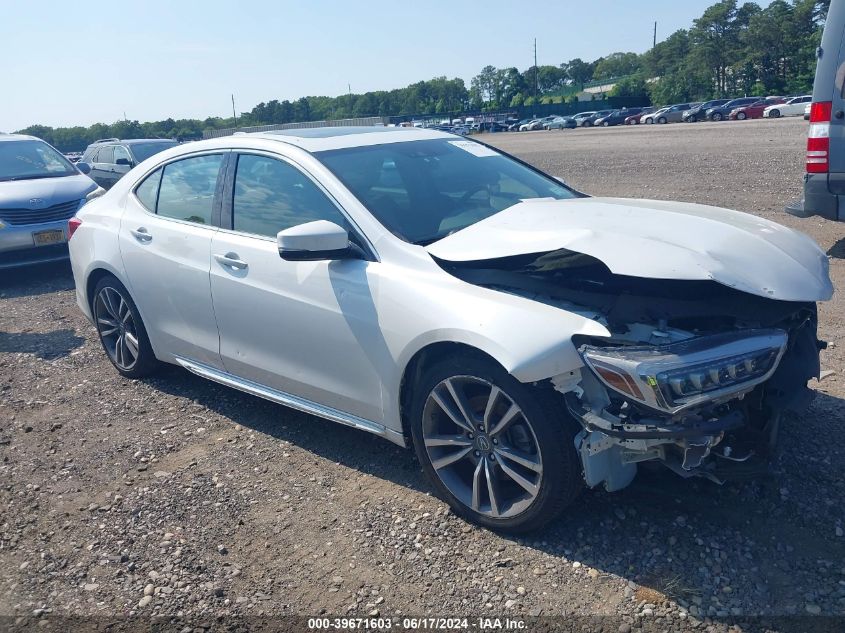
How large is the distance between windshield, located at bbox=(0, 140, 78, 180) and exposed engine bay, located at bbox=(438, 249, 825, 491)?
909 centimetres

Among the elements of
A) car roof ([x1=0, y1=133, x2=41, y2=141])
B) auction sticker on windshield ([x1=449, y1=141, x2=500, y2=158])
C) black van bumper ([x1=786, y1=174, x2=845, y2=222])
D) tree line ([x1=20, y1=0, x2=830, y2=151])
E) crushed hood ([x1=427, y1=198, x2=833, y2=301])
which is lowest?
black van bumper ([x1=786, y1=174, x2=845, y2=222])

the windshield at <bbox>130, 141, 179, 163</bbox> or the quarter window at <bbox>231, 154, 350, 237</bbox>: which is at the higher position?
the windshield at <bbox>130, 141, 179, 163</bbox>

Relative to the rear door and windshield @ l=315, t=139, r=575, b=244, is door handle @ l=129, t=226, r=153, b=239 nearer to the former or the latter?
the rear door

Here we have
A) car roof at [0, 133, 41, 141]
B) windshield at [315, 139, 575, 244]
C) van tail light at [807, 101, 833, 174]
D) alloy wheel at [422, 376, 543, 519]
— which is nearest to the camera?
alloy wheel at [422, 376, 543, 519]

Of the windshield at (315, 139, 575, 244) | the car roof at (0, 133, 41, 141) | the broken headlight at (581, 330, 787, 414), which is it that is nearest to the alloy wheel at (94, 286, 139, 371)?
the windshield at (315, 139, 575, 244)

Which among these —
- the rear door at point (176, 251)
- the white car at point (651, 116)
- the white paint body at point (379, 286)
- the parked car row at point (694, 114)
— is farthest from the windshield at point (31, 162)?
the white car at point (651, 116)

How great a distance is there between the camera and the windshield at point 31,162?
1027cm

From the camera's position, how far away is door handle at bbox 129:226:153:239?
489 cm

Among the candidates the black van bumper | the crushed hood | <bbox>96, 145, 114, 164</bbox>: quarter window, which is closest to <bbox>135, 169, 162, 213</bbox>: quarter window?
the crushed hood

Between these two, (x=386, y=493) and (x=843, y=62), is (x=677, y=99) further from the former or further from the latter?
(x=386, y=493)

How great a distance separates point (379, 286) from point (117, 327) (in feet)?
9.17

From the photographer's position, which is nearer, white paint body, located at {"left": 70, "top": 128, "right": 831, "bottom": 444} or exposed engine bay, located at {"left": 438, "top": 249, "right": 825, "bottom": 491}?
exposed engine bay, located at {"left": 438, "top": 249, "right": 825, "bottom": 491}

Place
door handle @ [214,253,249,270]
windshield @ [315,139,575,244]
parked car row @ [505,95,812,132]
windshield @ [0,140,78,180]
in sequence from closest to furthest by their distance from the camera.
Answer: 1. windshield @ [315,139,575,244]
2. door handle @ [214,253,249,270]
3. windshield @ [0,140,78,180]
4. parked car row @ [505,95,812,132]

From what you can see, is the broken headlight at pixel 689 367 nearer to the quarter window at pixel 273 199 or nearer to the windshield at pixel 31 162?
the quarter window at pixel 273 199
